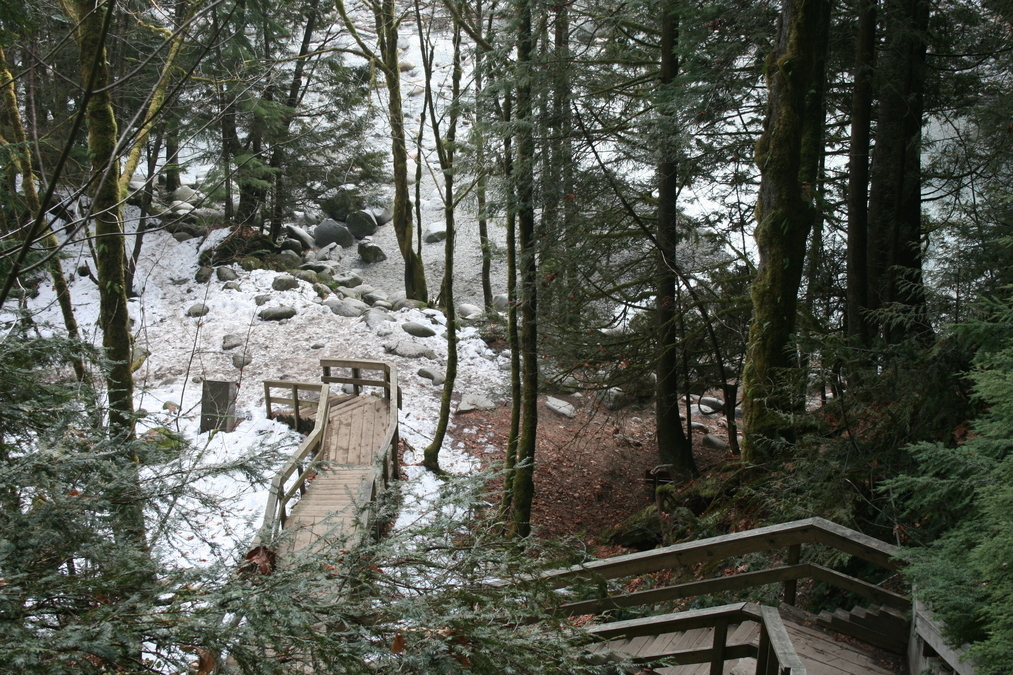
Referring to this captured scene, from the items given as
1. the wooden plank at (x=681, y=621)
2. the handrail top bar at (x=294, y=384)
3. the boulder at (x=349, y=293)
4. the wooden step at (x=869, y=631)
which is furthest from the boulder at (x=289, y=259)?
the wooden step at (x=869, y=631)

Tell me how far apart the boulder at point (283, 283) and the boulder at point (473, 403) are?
582 centimetres

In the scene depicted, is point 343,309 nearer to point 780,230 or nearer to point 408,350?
point 408,350

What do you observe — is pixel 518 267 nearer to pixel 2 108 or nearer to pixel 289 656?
pixel 289 656

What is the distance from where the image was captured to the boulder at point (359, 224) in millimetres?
22891

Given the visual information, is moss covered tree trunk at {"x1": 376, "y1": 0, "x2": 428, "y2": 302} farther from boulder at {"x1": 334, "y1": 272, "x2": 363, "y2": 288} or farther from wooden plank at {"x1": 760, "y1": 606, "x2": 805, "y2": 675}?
wooden plank at {"x1": 760, "y1": 606, "x2": 805, "y2": 675}

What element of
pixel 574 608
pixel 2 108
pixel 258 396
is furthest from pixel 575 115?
pixel 2 108

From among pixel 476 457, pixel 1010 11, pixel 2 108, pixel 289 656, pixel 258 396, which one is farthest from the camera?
pixel 258 396

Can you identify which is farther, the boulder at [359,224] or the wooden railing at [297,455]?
the boulder at [359,224]

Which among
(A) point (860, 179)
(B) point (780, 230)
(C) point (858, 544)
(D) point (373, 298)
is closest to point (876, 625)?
(C) point (858, 544)

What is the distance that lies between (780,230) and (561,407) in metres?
8.07

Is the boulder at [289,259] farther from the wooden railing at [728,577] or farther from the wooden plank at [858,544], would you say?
the wooden plank at [858,544]

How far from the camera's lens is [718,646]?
12.0ft

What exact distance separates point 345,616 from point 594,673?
1032 mm

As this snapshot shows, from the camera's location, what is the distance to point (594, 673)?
254cm
